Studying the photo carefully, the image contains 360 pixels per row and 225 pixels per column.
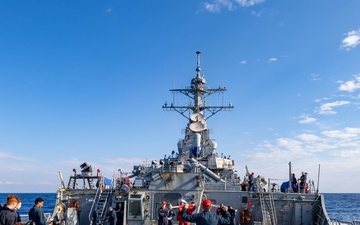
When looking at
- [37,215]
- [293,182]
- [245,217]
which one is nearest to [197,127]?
[293,182]

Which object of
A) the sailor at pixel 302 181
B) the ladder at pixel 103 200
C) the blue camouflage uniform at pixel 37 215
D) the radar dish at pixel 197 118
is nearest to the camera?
the blue camouflage uniform at pixel 37 215

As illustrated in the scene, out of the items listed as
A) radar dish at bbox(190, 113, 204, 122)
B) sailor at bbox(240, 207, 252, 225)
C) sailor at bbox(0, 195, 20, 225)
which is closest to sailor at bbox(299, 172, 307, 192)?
sailor at bbox(240, 207, 252, 225)

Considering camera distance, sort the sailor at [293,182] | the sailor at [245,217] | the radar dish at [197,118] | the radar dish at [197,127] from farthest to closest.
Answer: the radar dish at [197,118]
the radar dish at [197,127]
the sailor at [293,182]
the sailor at [245,217]

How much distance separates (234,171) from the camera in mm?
22156

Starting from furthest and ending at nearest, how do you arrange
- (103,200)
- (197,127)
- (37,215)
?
1. (197,127)
2. (103,200)
3. (37,215)

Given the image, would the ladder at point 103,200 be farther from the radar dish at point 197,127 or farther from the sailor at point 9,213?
the sailor at point 9,213

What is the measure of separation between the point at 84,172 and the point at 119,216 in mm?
3751

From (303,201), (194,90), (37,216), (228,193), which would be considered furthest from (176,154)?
(37,216)

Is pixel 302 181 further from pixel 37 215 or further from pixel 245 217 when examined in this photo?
pixel 37 215

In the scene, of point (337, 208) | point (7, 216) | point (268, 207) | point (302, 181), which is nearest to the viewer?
point (7, 216)

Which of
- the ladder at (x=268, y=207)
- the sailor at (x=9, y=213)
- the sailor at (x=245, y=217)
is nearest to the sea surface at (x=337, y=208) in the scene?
the ladder at (x=268, y=207)

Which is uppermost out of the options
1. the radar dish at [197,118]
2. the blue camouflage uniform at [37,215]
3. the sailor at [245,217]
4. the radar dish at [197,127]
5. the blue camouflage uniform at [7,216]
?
the radar dish at [197,118]

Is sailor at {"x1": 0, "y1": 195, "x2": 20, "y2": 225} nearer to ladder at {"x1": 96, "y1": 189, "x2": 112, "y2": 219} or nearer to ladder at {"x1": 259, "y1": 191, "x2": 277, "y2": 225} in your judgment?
ladder at {"x1": 96, "y1": 189, "x2": 112, "y2": 219}

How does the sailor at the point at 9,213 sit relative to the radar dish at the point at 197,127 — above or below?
below
